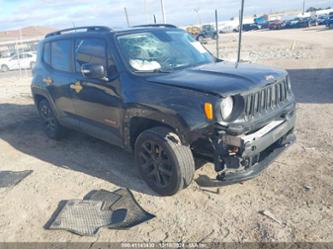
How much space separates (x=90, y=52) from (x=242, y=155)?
2.65 metres

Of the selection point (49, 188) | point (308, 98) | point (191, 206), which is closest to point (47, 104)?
point (49, 188)

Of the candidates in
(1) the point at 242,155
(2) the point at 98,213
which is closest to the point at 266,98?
(1) the point at 242,155

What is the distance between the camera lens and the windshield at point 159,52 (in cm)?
423

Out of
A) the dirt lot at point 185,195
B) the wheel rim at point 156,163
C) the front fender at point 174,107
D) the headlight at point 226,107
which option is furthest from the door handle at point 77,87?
the headlight at point 226,107

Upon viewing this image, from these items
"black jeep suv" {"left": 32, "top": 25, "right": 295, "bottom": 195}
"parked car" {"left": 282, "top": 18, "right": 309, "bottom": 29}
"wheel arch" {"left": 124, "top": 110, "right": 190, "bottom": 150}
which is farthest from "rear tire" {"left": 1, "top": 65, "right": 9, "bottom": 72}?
"parked car" {"left": 282, "top": 18, "right": 309, "bottom": 29}

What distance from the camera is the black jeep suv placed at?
11.1 ft

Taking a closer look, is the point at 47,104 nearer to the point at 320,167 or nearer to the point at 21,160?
the point at 21,160

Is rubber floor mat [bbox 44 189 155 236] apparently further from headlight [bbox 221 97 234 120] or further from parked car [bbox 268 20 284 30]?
parked car [bbox 268 20 284 30]

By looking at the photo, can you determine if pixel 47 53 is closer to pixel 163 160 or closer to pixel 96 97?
pixel 96 97

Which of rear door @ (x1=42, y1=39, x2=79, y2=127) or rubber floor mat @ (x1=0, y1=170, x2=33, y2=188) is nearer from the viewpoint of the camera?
rubber floor mat @ (x1=0, y1=170, x2=33, y2=188)

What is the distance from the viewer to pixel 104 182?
14.7 feet

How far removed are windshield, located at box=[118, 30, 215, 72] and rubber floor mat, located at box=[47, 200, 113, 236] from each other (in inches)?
68.9

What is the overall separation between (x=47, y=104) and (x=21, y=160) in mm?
1197

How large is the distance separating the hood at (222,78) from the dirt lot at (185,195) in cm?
129
